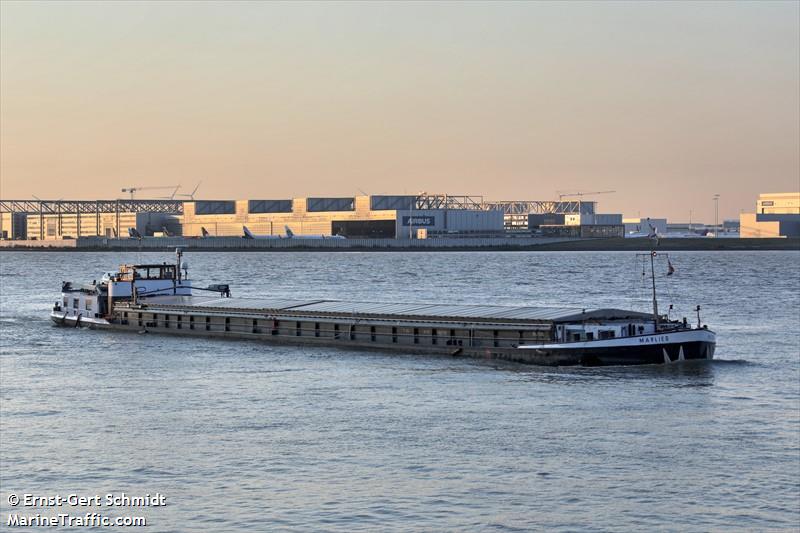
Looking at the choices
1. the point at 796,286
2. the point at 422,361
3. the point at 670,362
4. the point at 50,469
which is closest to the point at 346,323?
the point at 422,361

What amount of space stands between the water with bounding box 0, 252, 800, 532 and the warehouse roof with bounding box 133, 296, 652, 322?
4597 mm

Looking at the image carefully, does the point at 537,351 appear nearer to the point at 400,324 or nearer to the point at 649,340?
the point at 649,340

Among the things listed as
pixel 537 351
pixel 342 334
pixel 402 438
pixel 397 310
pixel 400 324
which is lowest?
pixel 402 438

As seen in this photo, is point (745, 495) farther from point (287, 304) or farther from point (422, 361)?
point (287, 304)

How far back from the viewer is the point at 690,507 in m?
30.1

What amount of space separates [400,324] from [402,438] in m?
29.2

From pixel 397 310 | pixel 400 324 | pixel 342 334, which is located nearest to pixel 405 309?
pixel 397 310

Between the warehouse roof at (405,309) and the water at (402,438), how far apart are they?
460cm

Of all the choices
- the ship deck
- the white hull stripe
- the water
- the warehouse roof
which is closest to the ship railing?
the ship deck

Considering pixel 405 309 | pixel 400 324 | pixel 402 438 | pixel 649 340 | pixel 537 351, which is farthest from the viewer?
pixel 405 309

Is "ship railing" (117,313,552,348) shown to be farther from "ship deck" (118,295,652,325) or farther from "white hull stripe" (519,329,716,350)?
"white hull stripe" (519,329,716,350)

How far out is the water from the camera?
29797 millimetres

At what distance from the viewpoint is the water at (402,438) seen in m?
29.8

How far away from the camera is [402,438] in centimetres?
3800
